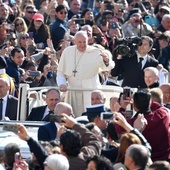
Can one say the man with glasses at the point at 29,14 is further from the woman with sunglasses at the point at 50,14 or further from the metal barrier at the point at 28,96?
the metal barrier at the point at 28,96

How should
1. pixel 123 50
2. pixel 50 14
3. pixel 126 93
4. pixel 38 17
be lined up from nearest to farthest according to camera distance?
pixel 126 93, pixel 123 50, pixel 38 17, pixel 50 14

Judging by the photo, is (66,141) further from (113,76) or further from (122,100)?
(113,76)

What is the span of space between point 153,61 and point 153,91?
4.89 metres

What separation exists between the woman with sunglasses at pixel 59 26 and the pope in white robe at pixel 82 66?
171 inches

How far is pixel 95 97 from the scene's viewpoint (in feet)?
58.7

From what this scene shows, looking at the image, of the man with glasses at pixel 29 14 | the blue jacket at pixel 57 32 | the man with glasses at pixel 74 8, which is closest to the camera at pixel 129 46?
the blue jacket at pixel 57 32

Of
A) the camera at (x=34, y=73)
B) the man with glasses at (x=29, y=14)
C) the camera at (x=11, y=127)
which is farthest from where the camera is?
the man with glasses at (x=29, y=14)

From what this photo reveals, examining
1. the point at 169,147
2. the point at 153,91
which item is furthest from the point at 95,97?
the point at 169,147

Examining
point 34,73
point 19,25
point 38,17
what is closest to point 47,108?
point 34,73

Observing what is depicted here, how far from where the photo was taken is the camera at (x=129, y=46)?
20.2m

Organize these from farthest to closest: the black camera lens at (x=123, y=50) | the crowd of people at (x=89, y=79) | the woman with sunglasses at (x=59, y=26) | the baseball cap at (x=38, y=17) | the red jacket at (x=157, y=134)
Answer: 1. the baseball cap at (x=38, y=17)
2. the woman with sunglasses at (x=59, y=26)
3. the black camera lens at (x=123, y=50)
4. the red jacket at (x=157, y=134)
5. the crowd of people at (x=89, y=79)

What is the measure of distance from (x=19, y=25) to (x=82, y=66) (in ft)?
15.6

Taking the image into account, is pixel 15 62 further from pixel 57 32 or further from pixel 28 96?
pixel 57 32

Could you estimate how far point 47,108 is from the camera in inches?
732
